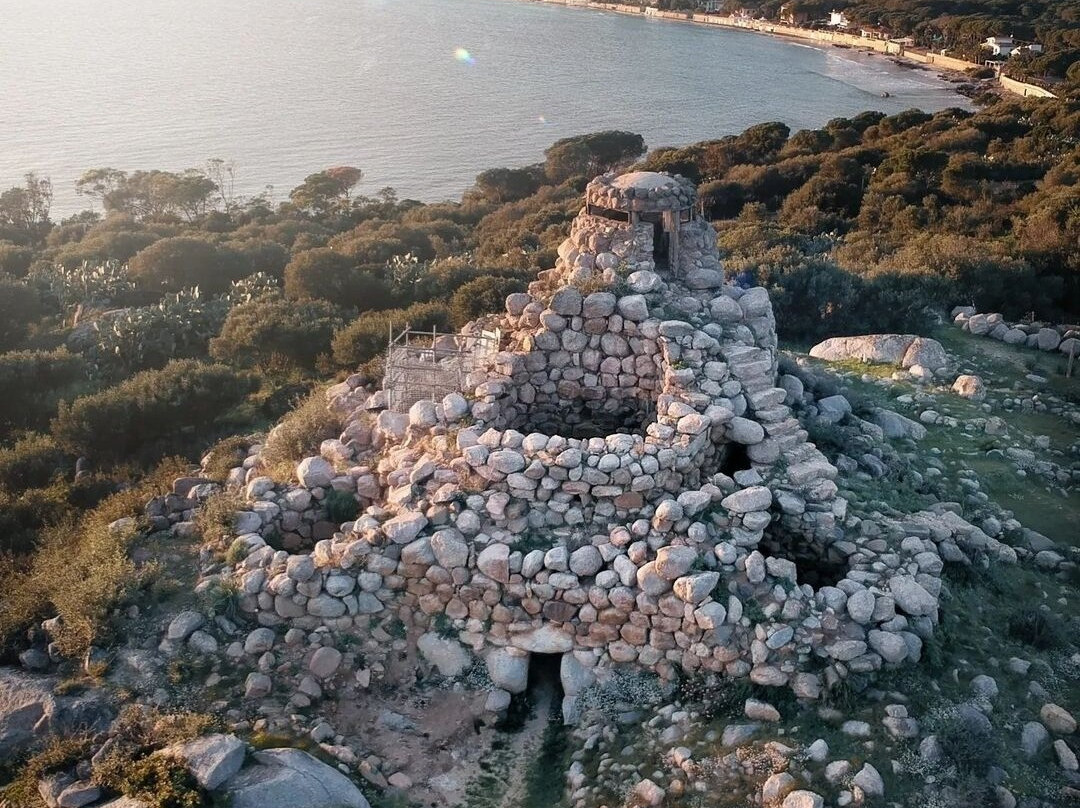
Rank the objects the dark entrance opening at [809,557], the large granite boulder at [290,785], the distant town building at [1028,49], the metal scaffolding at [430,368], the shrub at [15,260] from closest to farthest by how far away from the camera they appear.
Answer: the large granite boulder at [290,785] → the dark entrance opening at [809,557] → the metal scaffolding at [430,368] → the shrub at [15,260] → the distant town building at [1028,49]

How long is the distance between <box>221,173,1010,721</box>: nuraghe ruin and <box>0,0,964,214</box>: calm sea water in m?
32.6

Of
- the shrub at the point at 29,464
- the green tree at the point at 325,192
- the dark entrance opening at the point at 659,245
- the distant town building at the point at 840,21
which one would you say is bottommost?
the green tree at the point at 325,192

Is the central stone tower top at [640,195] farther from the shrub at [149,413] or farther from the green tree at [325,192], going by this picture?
the green tree at [325,192]

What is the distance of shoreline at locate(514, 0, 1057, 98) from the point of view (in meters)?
58.6

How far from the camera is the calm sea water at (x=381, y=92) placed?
44.8 meters

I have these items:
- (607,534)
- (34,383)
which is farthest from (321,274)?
(607,534)

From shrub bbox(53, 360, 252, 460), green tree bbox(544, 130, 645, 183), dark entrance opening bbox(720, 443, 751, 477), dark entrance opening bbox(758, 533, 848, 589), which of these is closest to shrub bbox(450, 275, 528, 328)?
shrub bbox(53, 360, 252, 460)

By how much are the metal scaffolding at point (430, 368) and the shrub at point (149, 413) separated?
4.12 meters

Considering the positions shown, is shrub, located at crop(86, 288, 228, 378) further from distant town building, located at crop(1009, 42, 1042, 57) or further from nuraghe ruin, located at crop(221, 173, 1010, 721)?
distant town building, located at crop(1009, 42, 1042, 57)

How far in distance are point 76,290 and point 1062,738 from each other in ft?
71.6

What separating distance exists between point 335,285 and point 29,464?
8.73 m

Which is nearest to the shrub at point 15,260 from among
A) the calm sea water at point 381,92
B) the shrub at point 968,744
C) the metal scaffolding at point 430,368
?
the calm sea water at point 381,92

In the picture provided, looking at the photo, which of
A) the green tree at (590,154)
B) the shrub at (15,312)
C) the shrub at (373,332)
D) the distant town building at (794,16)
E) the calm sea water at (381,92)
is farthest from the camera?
the distant town building at (794,16)

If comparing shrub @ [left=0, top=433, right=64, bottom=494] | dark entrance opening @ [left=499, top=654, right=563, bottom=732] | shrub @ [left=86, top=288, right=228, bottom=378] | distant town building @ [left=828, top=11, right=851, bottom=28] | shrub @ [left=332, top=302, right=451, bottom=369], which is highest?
distant town building @ [left=828, top=11, right=851, bottom=28]
